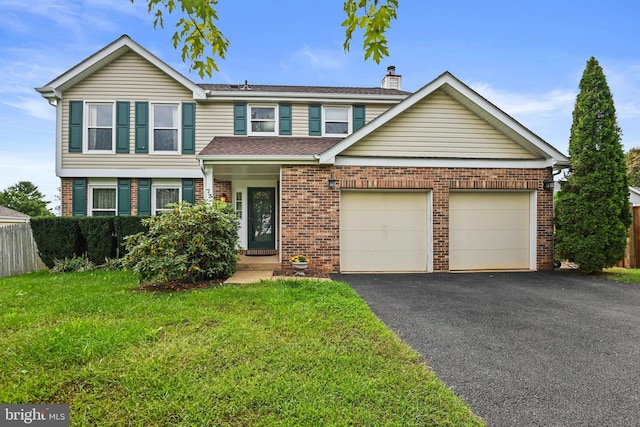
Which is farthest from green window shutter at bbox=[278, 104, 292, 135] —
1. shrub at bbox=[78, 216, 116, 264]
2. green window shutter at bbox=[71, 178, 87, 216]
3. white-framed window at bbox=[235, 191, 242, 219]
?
green window shutter at bbox=[71, 178, 87, 216]

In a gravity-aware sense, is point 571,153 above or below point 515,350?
above

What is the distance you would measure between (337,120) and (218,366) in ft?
33.7

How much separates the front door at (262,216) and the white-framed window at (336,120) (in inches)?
122

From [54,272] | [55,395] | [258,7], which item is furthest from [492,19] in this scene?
[54,272]

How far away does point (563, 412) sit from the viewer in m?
2.43

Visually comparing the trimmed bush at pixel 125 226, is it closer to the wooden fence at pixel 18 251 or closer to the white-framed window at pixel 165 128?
the wooden fence at pixel 18 251

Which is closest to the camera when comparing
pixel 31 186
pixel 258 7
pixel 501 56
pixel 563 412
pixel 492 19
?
pixel 563 412

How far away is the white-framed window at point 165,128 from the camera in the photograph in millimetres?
11172

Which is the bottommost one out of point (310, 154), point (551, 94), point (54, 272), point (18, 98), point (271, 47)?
point (54, 272)

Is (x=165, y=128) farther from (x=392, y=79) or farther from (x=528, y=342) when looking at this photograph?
(x=528, y=342)

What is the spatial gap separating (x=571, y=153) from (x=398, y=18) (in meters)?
7.83

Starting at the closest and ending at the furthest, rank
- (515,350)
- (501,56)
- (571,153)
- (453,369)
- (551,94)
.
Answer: (453,369) < (515,350) < (571,153) < (501,56) < (551,94)

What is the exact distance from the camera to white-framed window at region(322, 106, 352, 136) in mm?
11828

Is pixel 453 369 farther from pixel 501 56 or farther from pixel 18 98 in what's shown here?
pixel 18 98
